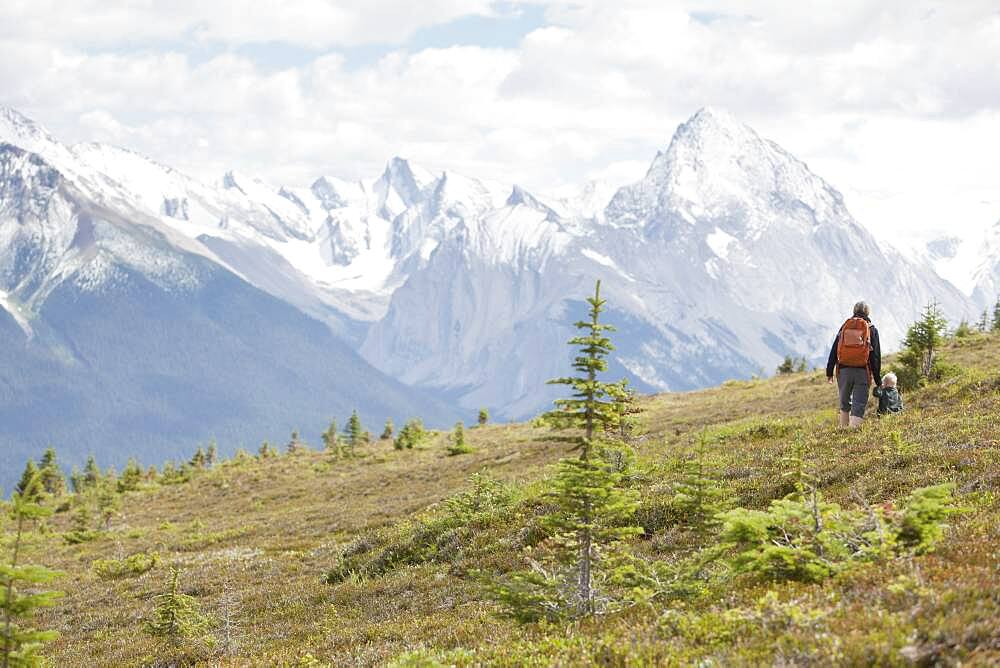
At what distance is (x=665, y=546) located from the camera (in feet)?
47.5

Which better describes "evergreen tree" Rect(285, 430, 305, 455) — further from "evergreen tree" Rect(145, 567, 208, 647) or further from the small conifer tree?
"evergreen tree" Rect(145, 567, 208, 647)

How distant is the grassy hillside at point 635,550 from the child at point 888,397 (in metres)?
1.07

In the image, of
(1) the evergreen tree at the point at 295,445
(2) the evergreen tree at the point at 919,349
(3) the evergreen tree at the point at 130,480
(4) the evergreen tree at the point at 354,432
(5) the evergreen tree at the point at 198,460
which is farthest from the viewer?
(5) the evergreen tree at the point at 198,460

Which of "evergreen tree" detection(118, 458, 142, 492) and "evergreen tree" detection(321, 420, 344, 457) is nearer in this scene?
"evergreen tree" detection(118, 458, 142, 492)

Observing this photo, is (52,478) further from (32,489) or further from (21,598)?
(32,489)

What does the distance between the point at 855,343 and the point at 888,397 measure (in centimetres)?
376

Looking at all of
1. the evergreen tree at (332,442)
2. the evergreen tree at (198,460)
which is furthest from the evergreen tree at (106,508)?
the evergreen tree at (198,460)

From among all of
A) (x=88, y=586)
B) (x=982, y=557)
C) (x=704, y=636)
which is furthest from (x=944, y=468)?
(x=88, y=586)

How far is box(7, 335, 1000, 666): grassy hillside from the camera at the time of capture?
24.8 ft

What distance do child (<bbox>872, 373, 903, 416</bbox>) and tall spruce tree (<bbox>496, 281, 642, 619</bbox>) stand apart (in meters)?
12.6

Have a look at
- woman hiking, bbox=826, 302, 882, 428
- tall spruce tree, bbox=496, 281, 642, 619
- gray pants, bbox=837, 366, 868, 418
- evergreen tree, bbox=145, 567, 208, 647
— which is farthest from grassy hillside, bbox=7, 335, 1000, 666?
woman hiking, bbox=826, 302, 882, 428

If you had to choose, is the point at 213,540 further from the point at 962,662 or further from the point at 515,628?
the point at 962,662

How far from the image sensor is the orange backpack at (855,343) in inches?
734

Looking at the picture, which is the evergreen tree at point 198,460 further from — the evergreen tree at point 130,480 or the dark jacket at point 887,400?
the dark jacket at point 887,400
